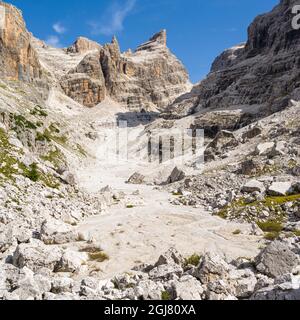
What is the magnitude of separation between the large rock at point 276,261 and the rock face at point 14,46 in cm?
16202

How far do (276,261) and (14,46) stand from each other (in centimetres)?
17891

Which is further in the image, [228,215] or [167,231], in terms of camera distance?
[228,215]

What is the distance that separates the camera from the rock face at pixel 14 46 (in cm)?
16261

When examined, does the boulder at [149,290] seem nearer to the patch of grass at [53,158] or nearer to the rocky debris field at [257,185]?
the rocky debris field at [257,185]

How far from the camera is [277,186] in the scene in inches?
1502

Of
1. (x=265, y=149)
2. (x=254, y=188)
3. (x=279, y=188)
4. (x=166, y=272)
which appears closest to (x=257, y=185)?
(x=254, y=188)

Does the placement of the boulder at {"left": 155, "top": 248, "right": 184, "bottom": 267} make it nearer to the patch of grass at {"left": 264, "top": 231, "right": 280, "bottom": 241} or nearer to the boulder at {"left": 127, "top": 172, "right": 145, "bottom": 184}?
the patch of grass at {"left": 264, "top": 231, "right": 280, "bottom": 241}

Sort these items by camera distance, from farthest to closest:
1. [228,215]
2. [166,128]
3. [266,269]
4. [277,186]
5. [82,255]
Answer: [166,128] → [277,186] → [228,215] → [82,255] → [266,269]

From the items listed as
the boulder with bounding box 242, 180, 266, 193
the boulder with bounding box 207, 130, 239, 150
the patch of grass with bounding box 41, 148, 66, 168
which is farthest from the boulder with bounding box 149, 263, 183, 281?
the boulder with bounding box 207, 130, 239, 150

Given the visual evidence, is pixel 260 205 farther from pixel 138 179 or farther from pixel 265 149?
pixel 138 179

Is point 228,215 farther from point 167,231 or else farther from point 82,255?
point 82,255

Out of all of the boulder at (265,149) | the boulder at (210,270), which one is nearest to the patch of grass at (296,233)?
the boulder at (210,270)

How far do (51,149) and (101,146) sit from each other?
259 feet
